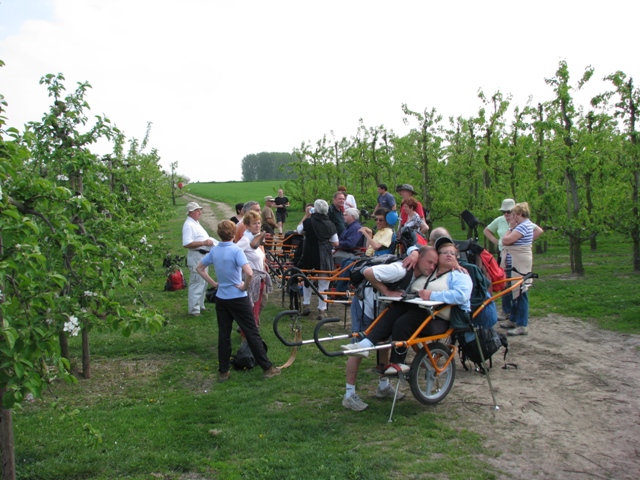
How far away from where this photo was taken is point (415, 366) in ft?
18.4

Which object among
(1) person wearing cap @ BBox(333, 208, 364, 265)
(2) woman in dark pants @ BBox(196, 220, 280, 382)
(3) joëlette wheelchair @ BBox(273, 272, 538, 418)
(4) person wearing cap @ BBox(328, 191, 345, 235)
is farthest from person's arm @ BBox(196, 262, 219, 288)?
(4) person wearing cap @ BBox(328, 191, 345, 235)

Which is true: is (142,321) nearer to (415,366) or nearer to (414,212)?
(415,366)

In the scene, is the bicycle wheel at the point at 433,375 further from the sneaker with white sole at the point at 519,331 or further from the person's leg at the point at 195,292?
the person's leg at the point at 195,292

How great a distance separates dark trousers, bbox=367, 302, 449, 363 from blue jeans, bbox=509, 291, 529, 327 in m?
3.12

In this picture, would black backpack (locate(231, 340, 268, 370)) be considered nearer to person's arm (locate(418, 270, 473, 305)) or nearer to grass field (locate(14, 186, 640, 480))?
grass field (locate(14, 186, 640, 480))

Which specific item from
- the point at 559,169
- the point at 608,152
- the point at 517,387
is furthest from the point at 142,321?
the point at 608,152

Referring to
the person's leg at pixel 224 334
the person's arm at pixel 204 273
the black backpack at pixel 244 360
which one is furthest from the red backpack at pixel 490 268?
the person's arm at pixel 204 273

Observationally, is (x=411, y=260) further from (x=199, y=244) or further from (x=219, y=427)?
(x=199, y=244)

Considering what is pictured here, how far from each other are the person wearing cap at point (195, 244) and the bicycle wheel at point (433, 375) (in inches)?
188

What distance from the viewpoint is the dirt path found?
463cm

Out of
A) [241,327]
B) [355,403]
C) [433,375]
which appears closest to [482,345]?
[433,375]

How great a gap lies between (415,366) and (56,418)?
3541mm

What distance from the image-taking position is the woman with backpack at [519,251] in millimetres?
8570

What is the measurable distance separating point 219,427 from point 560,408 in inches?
129
